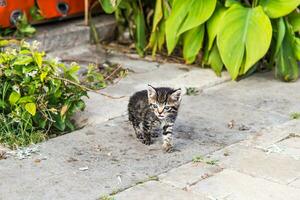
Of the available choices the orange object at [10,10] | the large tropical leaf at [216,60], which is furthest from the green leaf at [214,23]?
the orange object at [10,10]

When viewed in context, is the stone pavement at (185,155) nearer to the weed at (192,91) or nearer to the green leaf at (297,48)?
the weed at (192,91)

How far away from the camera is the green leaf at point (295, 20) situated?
6.40 m

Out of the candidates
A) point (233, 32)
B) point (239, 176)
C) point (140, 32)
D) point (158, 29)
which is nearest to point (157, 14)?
point (158, 29)

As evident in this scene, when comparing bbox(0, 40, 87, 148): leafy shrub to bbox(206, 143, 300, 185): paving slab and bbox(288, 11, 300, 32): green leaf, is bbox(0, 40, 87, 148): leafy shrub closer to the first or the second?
bbox(206, 143, 300, 185): paving slab

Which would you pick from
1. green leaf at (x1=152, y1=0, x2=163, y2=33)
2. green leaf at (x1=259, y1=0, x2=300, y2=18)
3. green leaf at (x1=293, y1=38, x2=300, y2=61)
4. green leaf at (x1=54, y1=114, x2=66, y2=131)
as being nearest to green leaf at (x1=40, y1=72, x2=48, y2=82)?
green leaf at (x1=54, y1=114, x2=66, y2=131)

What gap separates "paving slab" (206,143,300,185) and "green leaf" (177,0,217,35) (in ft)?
5.52

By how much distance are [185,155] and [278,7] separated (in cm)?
213

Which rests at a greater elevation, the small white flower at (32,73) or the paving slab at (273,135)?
the small white flower at (32,73)

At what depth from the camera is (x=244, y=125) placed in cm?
533

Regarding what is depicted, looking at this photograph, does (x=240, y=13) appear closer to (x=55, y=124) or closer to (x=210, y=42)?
(x=210, y=42)

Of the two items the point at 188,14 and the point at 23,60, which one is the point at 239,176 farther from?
the point at 188,14

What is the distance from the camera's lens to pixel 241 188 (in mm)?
4180

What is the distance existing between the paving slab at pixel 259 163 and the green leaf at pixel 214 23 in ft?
5.58

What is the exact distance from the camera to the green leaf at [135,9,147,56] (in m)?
7.16
